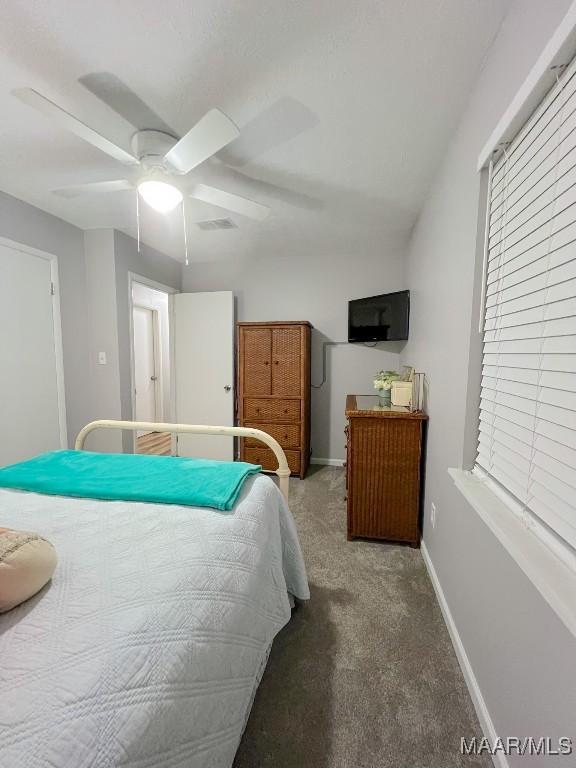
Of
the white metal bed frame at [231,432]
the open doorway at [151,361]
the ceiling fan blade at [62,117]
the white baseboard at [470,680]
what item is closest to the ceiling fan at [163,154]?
the ceiling fan blade at [62,117]

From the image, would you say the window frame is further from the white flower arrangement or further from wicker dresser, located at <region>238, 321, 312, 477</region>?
wicker dresser, located at <region>238, 321, 312, 477</region>

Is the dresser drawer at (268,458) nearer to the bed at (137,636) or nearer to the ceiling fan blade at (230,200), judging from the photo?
the bed at (137,636)

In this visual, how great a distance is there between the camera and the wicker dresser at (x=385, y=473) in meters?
1.96

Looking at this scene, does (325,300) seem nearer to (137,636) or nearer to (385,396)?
(385,396)

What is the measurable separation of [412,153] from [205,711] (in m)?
2.42

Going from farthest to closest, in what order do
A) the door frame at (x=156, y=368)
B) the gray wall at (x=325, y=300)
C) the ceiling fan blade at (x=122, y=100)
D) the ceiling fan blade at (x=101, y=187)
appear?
the door frame at (x=156, y=368) → the gray wall at (x=325, y=300) → the ceiling fan blade at (x=101, y=187) → the ceiling fan blade at (x=122, y=100)

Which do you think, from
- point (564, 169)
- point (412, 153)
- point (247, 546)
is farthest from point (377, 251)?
point (247, 546)

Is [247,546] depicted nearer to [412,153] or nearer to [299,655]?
[299,655]

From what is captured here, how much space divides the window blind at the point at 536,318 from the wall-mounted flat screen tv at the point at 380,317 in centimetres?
158

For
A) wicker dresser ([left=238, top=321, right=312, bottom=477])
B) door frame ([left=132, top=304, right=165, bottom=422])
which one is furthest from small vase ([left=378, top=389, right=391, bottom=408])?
door frame ([left=132, top=304, right=165, bottom=422])

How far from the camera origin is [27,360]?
234 centimetres

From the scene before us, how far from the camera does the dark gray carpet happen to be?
964 millimetres

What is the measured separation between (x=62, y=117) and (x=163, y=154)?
504mm

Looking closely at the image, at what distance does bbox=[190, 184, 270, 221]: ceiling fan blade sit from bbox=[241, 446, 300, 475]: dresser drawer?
2.20 m
